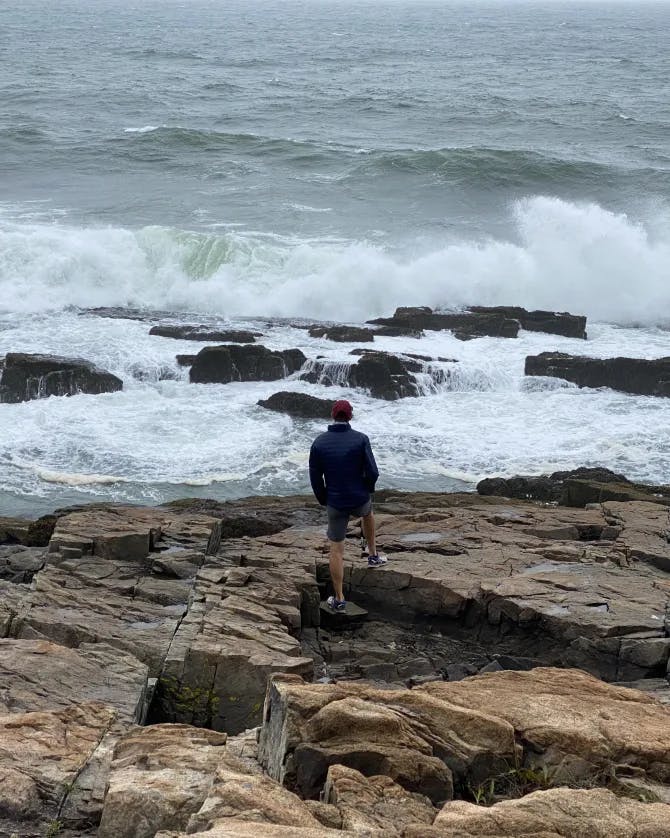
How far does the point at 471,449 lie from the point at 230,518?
6.75 metres

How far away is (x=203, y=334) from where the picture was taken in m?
23.4

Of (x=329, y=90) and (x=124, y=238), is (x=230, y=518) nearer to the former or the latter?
(x=124, y=238)

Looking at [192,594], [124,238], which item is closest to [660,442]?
[192,594]

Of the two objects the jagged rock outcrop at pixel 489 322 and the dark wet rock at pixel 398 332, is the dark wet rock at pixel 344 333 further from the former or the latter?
the jagged rock outcrop at pixel 489 322

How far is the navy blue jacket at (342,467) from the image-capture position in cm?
889

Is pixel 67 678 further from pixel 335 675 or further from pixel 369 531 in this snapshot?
pixel 369 531

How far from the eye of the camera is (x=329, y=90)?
2395 inches

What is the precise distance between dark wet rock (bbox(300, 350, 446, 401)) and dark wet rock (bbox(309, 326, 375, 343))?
6.69 ft

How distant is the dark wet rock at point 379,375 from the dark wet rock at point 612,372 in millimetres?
2241

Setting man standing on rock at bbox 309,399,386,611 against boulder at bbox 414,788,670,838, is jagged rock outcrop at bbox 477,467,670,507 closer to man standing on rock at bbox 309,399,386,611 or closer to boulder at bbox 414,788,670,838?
man standing on rock at bbox 309,399,386,611

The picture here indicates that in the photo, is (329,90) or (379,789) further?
(329,90)

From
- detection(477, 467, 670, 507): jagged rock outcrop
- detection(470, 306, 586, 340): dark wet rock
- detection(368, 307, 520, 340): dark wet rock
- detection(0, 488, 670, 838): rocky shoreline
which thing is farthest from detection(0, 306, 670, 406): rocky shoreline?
detection(0, 488, 670, 838): rocky shoreline

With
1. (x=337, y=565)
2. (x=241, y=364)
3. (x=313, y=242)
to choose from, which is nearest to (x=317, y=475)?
(x=337, y=565)

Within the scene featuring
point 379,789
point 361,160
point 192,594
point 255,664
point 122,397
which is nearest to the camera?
point 379,789
